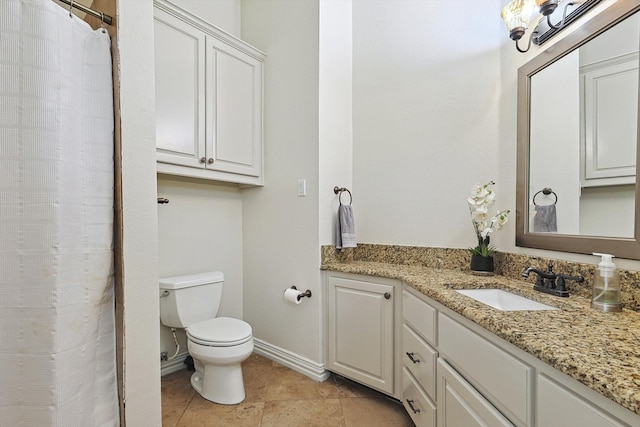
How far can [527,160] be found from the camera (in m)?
1.49

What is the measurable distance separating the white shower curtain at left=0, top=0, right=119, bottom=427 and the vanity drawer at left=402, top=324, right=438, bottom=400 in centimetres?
128

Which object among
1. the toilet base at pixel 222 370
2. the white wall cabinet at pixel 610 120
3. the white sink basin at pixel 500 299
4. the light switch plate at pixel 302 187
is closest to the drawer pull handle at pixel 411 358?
the white sink basin at pixel 500 299

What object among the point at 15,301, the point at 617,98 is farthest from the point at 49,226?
the point at 617,98

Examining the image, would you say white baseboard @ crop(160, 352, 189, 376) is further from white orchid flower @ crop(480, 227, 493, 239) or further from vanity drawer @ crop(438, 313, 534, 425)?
white orchid flower @ crop(480, 227, 493, 239)

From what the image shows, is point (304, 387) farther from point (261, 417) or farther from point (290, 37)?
point (290, 37)

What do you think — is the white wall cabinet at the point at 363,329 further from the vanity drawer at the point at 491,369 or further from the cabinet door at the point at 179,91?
the cabinet door at the point at 179,91

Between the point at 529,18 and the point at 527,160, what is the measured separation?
67 cm

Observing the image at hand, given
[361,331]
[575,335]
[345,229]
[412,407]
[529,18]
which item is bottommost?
[412,407]

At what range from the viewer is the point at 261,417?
159 centimetres

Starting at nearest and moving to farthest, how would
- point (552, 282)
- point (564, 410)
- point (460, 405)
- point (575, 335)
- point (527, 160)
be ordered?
1. point (564, 410)
2. point (575, 335)
3. point (460, 405)
4. point (552, 282)
5. point (527, 160)

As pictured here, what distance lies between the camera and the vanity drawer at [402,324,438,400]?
4.03 feet

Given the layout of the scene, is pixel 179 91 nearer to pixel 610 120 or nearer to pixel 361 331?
pixel 361 331

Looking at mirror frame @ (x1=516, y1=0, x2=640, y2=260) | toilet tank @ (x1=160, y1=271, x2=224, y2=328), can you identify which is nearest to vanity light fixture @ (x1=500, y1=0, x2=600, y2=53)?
mirror frame @ (x1=516, y1=0, x2=640, y2=260)

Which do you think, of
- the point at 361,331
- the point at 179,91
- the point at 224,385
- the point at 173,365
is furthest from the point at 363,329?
the point at 179,91
